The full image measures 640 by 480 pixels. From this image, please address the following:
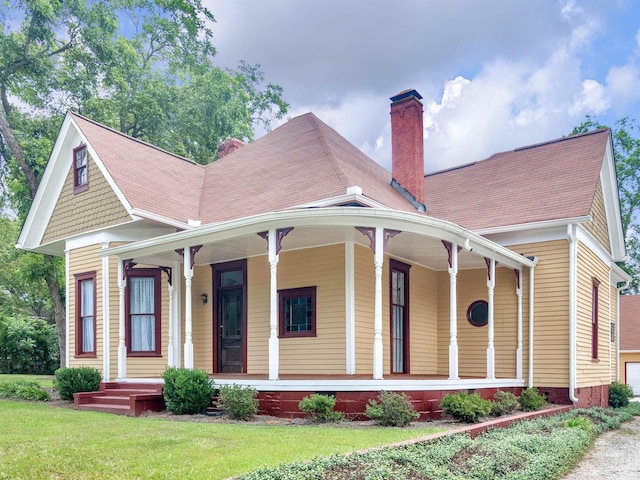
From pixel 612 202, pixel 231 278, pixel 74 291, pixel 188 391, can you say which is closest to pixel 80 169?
pixel 74 291

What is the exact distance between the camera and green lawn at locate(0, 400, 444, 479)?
16.5 feet

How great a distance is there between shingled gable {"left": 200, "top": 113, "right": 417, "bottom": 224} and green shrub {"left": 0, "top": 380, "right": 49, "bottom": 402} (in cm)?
500

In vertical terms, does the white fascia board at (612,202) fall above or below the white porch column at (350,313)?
above

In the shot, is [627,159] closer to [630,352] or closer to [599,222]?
[630,352]

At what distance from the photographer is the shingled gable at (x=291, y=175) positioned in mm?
11938

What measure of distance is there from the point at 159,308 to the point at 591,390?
34.0 feet

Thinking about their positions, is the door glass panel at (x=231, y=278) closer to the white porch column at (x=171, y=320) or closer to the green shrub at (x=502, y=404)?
the white porch column at (x=171, y=320)

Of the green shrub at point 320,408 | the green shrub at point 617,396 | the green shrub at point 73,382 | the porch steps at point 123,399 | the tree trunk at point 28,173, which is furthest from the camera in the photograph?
the tree trunk at point 28,173

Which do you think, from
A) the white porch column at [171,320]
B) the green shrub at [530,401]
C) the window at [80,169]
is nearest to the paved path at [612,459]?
the green shrub at [530,401]

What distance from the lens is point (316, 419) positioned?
830cm

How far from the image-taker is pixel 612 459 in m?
7.83

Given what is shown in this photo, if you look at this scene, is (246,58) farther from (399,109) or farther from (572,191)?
(572,191)

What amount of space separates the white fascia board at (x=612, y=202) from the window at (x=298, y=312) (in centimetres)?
862

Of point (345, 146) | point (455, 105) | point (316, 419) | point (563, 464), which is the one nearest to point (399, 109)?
point (345, 146)
